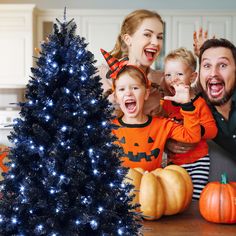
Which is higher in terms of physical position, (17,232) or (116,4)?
(116,4)

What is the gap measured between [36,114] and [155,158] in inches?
36.0

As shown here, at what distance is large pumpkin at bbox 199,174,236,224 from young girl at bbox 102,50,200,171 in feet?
1.16

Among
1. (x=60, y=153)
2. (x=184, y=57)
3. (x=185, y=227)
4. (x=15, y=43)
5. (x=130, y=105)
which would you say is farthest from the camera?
(x=15, y=43)

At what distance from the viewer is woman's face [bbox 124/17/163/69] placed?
1816 millimetres

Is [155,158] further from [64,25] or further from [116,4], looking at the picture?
[116,4]

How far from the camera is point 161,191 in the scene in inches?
53.7

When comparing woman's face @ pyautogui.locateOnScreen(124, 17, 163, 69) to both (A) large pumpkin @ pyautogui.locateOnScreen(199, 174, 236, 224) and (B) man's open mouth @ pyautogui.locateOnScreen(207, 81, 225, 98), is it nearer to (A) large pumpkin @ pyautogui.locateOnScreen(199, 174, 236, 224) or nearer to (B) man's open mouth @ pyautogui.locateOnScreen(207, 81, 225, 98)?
(B) man's open mouth @ pyautogui.locateOnScreen(207, 81, 225, 98)

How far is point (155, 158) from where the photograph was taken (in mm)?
1695

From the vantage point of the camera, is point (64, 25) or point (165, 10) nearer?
point (64, 25)

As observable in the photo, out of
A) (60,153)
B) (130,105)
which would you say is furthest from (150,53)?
(60,153)

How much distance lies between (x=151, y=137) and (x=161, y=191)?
379 millimetres

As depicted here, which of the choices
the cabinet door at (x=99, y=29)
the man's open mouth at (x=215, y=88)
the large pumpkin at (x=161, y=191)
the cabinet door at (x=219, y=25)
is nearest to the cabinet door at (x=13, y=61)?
the cabinet door at (x=99, y=29)

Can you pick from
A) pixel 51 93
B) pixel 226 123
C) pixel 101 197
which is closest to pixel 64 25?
pixel 51 93

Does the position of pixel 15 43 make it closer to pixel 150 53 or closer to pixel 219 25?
pixel 219 25
